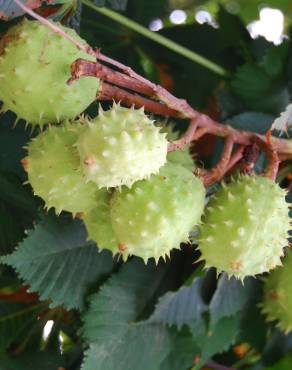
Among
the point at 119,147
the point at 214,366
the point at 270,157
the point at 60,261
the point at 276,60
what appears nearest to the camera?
the point at 119,147

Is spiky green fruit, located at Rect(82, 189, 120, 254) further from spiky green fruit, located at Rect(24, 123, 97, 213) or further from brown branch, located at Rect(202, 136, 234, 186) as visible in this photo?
brown branch, located at Rect(202, 136, 234, 186)

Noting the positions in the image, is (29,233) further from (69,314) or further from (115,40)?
(115,40)

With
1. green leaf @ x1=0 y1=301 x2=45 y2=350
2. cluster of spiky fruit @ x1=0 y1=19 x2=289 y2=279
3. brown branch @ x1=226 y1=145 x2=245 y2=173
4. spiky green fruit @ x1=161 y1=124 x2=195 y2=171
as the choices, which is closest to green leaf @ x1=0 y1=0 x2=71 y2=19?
cluster of spiky fruit @ x1=0 y1=19 x2=289 y2=279

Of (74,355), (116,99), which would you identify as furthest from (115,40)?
(74,355)

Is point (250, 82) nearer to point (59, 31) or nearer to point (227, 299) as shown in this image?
point (227, 299)

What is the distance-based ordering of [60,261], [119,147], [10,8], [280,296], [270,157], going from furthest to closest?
[280,296], [60,261], [270,157], [10,8], [119,147]

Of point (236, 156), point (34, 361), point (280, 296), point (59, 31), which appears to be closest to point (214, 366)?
point (280, 296)
